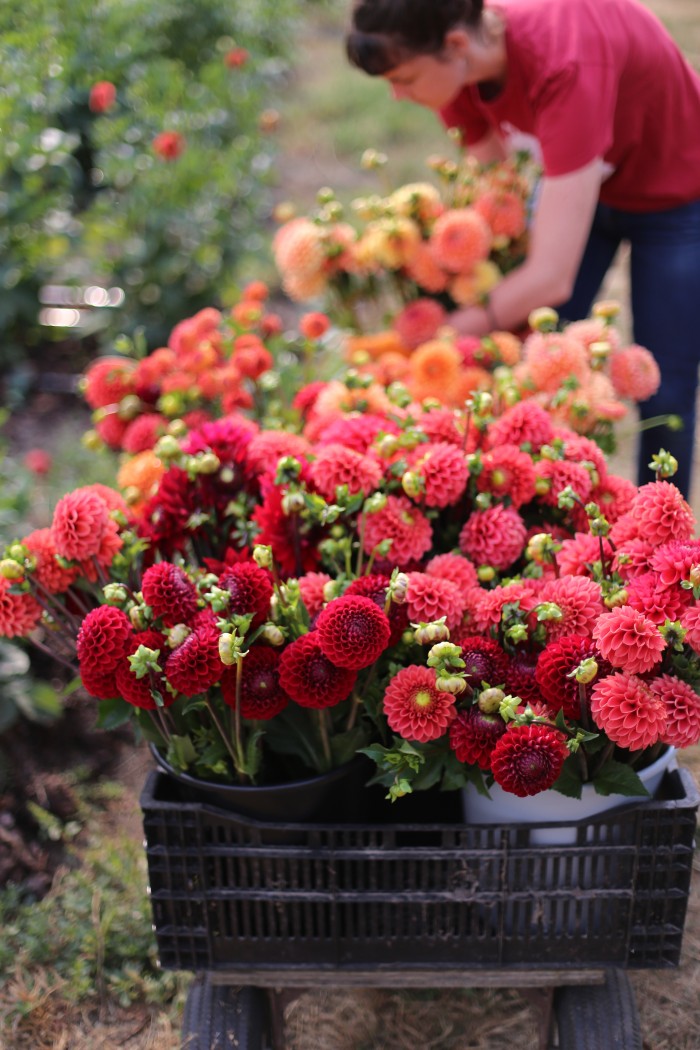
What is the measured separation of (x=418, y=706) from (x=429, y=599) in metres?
0.12

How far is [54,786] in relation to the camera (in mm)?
1793

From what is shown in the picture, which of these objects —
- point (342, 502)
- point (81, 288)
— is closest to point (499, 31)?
point (342, 502)

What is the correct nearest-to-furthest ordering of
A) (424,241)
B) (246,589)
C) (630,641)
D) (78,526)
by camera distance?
Answer: (630,641)
(246,589)
(78,526)
(424,241)

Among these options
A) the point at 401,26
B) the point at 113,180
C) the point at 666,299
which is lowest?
the point at 113,180

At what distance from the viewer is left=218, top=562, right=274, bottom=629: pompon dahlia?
97cm

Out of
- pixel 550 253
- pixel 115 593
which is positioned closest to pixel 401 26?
pixel 550 253

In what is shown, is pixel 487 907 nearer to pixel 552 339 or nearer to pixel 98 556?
pixel 98 556

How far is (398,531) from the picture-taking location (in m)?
1.11

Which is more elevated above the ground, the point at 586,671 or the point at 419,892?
the point at 586,671

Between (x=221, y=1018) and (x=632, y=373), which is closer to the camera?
(x=221, y=1018)

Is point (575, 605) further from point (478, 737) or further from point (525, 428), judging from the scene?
point (525, 428)

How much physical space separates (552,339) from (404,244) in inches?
16.5

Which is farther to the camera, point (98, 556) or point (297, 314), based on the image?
point (297, 314)

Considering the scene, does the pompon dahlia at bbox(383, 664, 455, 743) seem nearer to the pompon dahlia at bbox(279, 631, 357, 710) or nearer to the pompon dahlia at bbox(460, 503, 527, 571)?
the pompon dahlia at bbox(279, 631, 357, 710)
